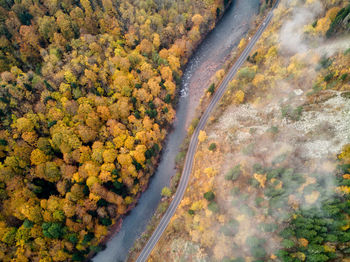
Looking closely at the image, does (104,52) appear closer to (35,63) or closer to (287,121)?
(35,63)

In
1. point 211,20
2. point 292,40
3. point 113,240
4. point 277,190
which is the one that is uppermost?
point 211,20

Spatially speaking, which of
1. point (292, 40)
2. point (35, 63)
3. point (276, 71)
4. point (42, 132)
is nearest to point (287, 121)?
point (276, 71)

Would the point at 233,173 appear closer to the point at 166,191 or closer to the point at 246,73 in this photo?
the point at 166,191

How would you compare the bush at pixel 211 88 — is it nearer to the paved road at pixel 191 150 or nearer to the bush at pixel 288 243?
the paved road at pixel 191 150

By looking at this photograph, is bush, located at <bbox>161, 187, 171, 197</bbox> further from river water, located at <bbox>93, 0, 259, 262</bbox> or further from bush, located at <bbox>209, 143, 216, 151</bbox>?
bush, located at <bbox>209, 143, 216, 151</bbox>

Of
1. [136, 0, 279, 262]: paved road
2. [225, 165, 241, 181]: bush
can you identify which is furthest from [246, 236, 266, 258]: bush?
[136, 0, 279, 262]: paved road
